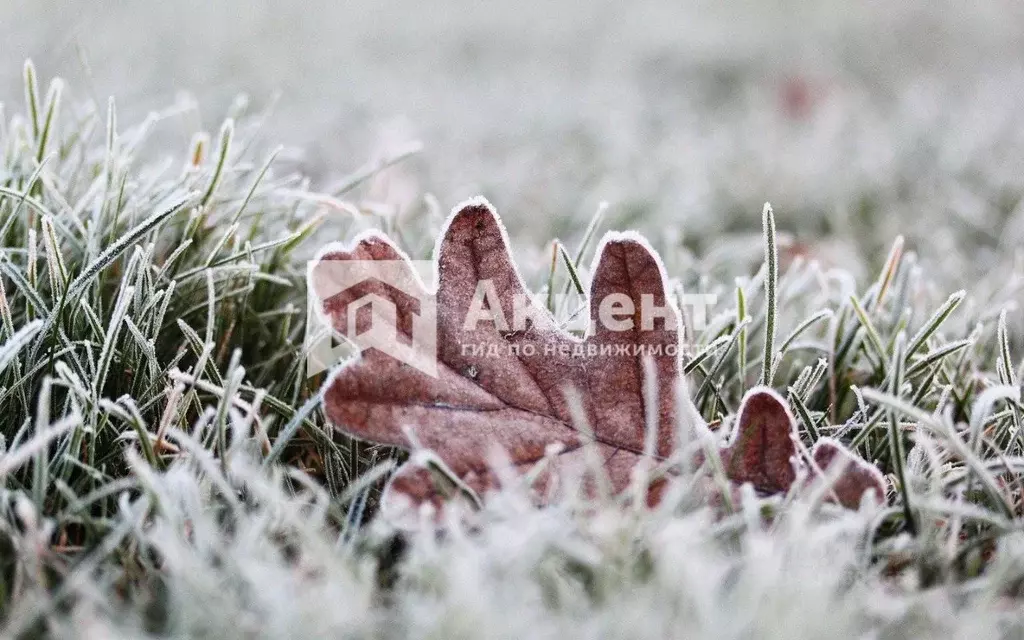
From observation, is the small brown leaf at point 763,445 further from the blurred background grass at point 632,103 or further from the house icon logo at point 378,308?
the blurred background grass at point 632,103

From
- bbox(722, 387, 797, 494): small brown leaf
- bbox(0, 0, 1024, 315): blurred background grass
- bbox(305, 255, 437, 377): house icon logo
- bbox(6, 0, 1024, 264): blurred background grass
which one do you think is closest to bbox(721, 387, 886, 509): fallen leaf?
bbox(722, 387, 797, 494): small brown leaf

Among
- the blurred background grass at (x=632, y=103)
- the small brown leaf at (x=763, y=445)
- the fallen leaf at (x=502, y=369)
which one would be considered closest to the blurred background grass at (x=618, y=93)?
the blurred background grass at (x=632, y=103)

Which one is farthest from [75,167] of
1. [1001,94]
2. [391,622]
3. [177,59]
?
[1001,94]

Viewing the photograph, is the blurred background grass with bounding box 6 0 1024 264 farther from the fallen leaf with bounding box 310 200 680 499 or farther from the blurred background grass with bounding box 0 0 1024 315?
the fallen leaf with bounding box 310 200 680 499

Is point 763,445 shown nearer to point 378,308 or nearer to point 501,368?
point 501,368

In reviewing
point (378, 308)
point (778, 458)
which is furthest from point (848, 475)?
point (378, 308)

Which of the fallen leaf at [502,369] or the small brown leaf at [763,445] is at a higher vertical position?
the fallen leaf at [502,369]

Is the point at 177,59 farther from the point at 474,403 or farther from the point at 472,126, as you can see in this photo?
the point at 474,403

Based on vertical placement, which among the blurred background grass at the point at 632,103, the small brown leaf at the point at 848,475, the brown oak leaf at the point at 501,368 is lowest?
the small brown leaf at the point at 848,475
